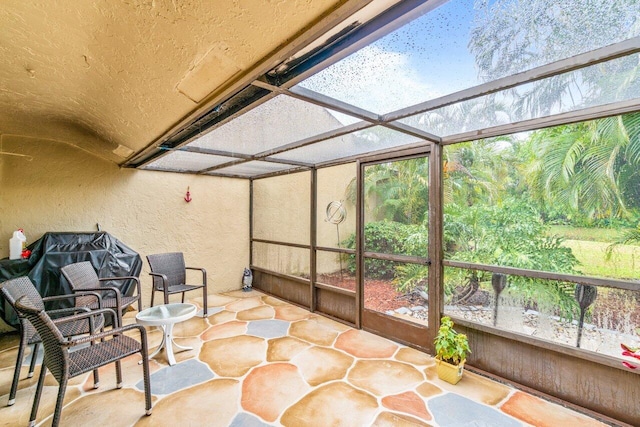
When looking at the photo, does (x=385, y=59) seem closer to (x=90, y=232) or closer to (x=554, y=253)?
(x=554, y=253)

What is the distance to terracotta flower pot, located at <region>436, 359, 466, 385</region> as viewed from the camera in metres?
2.46

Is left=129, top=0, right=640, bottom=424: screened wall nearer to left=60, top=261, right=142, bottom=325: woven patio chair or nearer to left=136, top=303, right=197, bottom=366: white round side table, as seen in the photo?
left=60, top=261, right=142, bottom=325: woven patio chair

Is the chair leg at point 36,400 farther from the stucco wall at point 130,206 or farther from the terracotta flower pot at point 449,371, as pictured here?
the terracotta flower pot at point 449,371

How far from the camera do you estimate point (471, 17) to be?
1.16 meters

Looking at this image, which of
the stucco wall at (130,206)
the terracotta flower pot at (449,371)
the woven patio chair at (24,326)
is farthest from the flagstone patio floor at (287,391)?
the stucco wall at (130,206)

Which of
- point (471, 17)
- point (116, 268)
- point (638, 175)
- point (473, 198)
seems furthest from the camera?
point (116, 268)

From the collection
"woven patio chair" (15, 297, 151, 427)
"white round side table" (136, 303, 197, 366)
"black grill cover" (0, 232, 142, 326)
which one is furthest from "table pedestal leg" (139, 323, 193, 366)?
"black grill cover" (0, 232, 142, 326)

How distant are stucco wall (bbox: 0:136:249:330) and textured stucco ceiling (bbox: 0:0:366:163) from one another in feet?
5.97

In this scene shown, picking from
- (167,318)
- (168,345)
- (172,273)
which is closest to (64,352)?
(167,318)

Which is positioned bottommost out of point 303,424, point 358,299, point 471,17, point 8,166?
point 303,424

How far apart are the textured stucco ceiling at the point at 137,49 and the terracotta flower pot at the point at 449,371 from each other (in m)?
2.82

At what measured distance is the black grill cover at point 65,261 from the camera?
10.1ft

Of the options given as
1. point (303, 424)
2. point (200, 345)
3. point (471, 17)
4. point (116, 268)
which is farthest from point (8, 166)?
point (471, 17)

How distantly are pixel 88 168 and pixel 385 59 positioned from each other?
176 inches
